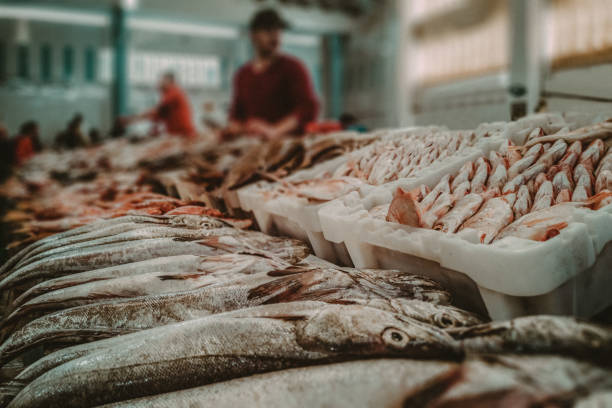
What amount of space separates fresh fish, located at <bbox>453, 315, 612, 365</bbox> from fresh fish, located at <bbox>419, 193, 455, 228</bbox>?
33 centimetres

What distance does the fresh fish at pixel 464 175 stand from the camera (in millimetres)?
1114

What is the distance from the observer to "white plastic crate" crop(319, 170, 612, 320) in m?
0.76

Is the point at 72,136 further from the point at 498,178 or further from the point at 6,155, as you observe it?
the point at 498,178

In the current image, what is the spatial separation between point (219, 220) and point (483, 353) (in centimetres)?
97

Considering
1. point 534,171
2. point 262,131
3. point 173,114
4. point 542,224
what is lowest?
point 542,224

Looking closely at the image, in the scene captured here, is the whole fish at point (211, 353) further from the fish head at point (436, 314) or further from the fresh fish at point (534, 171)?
the fresh fish at point (534, 171)

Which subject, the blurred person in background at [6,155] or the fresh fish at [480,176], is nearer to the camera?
the fresh fish at [480,176]

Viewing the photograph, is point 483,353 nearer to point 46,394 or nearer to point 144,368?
point 144,368

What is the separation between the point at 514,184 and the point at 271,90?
3.19 m

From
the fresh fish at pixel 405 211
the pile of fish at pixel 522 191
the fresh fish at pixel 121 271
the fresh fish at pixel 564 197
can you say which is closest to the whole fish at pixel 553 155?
the pile of fish at pixel 522 191

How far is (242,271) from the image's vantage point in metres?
1.12

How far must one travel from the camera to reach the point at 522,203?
98 cm

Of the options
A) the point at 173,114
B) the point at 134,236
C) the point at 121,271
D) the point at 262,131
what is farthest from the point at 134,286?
the point at 173,114

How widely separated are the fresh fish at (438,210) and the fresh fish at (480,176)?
0.21ft
